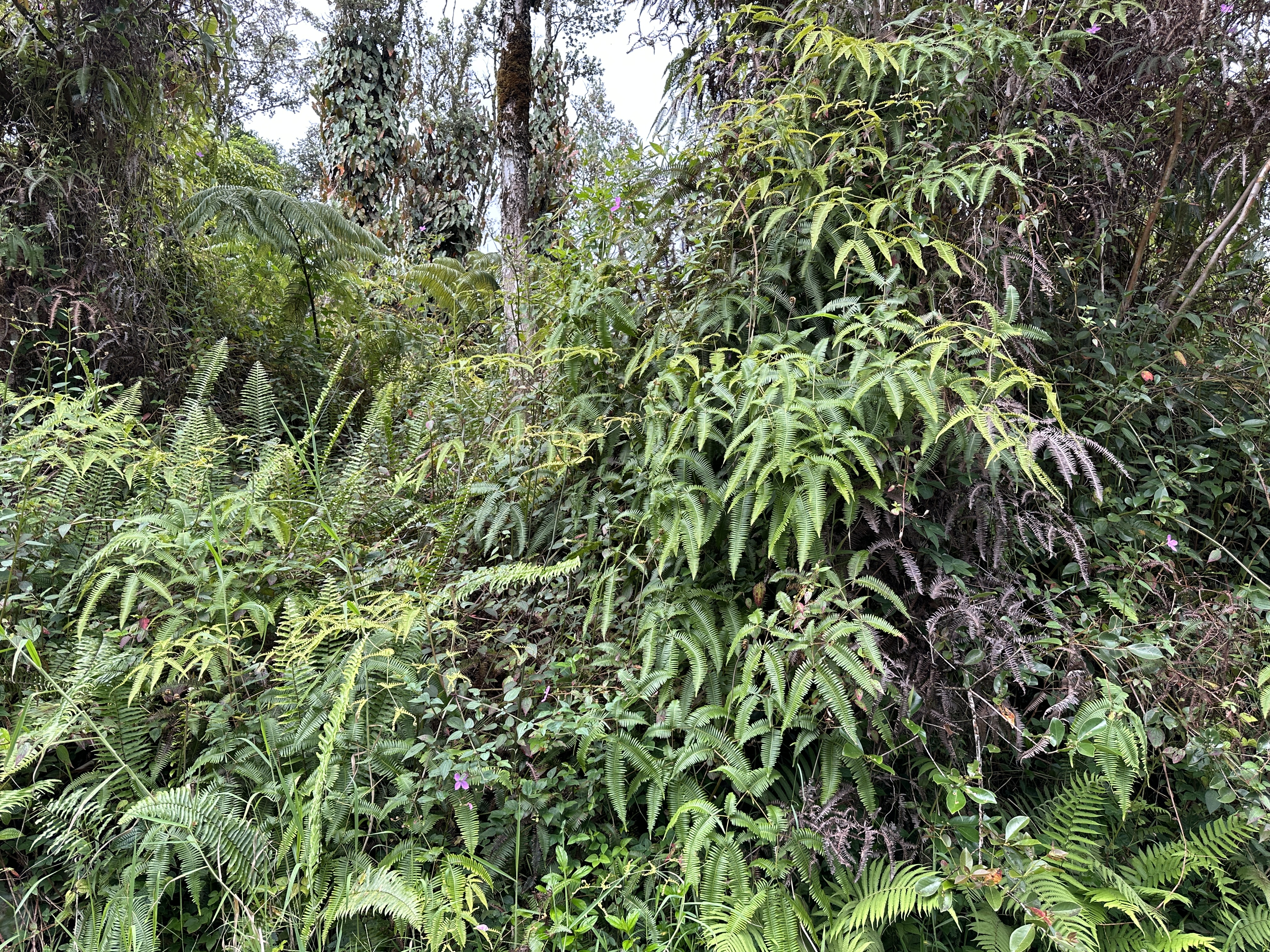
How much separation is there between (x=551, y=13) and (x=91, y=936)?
15035 mm

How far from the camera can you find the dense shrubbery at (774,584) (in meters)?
1.86

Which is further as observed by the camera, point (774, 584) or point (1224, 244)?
point (1224, 244)

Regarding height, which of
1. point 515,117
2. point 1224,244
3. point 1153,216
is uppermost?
point 515,117

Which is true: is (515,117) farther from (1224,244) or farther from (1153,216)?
(1224,244)

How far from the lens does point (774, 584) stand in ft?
7.31

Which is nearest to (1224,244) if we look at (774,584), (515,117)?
(774,584)

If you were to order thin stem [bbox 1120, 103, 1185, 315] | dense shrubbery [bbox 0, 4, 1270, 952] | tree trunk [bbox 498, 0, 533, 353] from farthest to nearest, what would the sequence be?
1. tree trunk [bbox 498, 0, 533, 353]
2. thin stem [bbox 1120, 103, 1185, 315]
3. dense shrubbery [bbox 0, 4, 1270, 952]

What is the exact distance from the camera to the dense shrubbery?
1861mm

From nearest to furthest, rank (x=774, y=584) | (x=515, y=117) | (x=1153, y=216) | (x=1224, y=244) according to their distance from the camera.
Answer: (x=774, y=584) < (x=1224, y=244) < (x=1153, y=216) < (x=515, y=117)

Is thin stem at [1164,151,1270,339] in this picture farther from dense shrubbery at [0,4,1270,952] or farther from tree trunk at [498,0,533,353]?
tree trunk at [498,0,533,353]

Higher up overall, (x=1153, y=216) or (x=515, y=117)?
(x=515, y=117)

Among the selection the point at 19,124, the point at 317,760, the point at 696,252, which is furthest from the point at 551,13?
the point at 317,760

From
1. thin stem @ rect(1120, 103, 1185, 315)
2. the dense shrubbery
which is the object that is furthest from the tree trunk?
thin stem @ rect(1120, 103, 1185, 315)

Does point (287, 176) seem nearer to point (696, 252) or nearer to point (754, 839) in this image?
point (696, 252)
